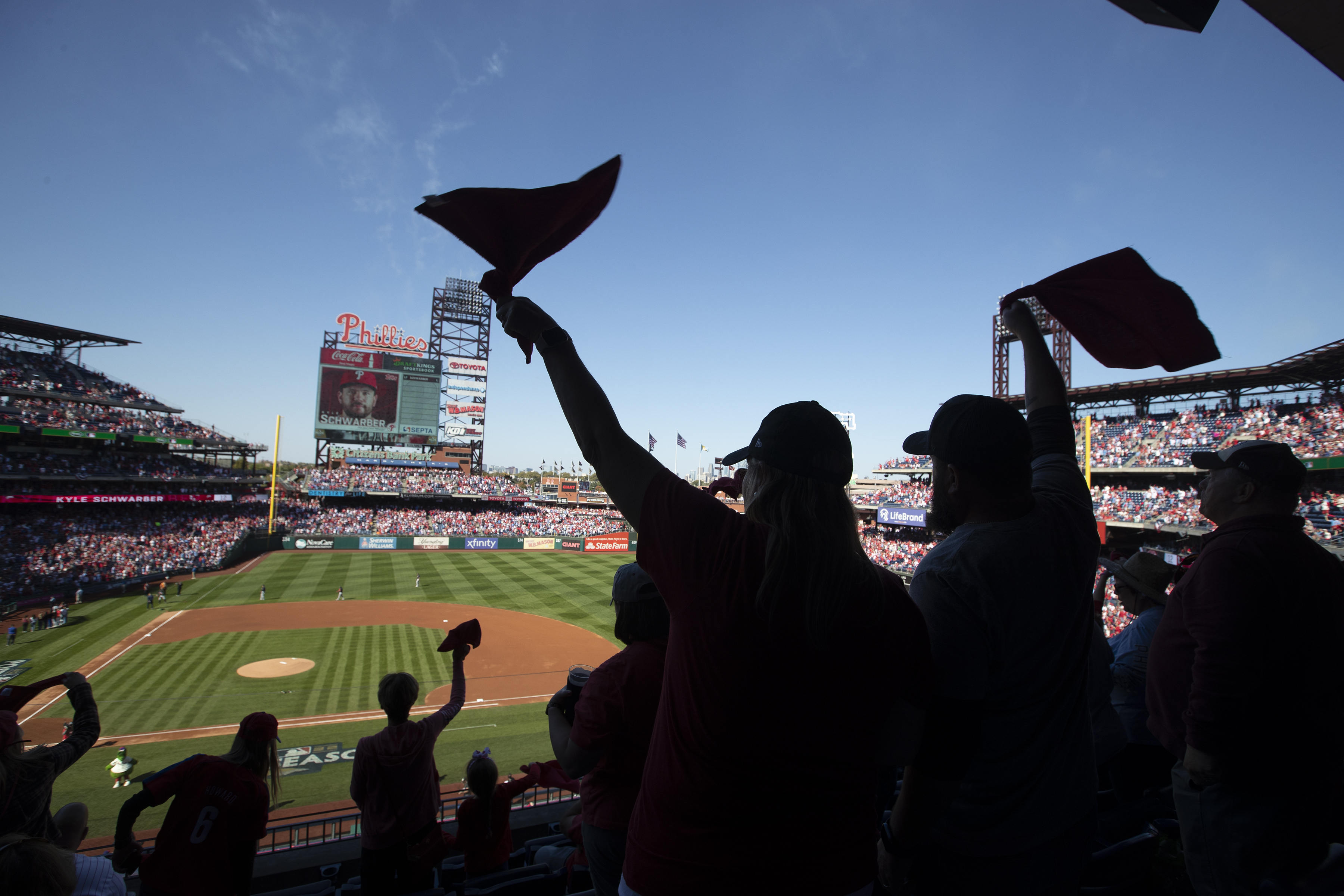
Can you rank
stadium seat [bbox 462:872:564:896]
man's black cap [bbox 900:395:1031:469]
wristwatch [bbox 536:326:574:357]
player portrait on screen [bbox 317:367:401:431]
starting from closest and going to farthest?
1. wristwatch [bbox 536:326:574:357]
2. man's black cap [bbox 900:395:1031:469]
3. stadium seat [bbox 462:872:564:896]
4. player portrait on screen [bbox 317:367:401:431]

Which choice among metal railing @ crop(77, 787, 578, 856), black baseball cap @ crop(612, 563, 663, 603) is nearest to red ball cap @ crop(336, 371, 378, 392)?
metal railing @ crop(77, 787, 578, 856)

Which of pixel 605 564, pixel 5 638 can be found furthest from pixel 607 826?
pixel 605 564

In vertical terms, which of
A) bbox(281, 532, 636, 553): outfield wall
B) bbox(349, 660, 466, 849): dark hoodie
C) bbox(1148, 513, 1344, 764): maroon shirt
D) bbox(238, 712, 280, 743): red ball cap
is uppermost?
bbox(1148, 513, 1344, 764): maroon shirt

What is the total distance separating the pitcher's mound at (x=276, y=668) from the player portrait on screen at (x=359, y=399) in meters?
34.0

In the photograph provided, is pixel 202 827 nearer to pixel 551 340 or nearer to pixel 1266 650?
pixel 551 340

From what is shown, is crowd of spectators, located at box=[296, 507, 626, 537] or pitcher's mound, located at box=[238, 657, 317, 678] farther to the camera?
crowd of spectators, located at box=[296, 507, 626, 537]

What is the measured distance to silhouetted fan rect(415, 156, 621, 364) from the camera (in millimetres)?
1711

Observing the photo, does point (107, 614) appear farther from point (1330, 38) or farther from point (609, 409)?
point (1330, 38)

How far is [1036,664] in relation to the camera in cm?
176

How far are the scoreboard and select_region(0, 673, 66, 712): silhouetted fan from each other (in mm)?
51519

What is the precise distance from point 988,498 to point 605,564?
40.6 m

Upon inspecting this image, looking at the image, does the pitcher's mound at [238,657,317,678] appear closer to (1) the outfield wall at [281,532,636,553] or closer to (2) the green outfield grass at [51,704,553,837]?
(2) the green outfield grass at [51,704,553,837]

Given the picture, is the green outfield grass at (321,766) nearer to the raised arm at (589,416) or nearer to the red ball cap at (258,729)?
the red ball cap at (258,729)

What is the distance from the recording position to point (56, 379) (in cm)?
3809
